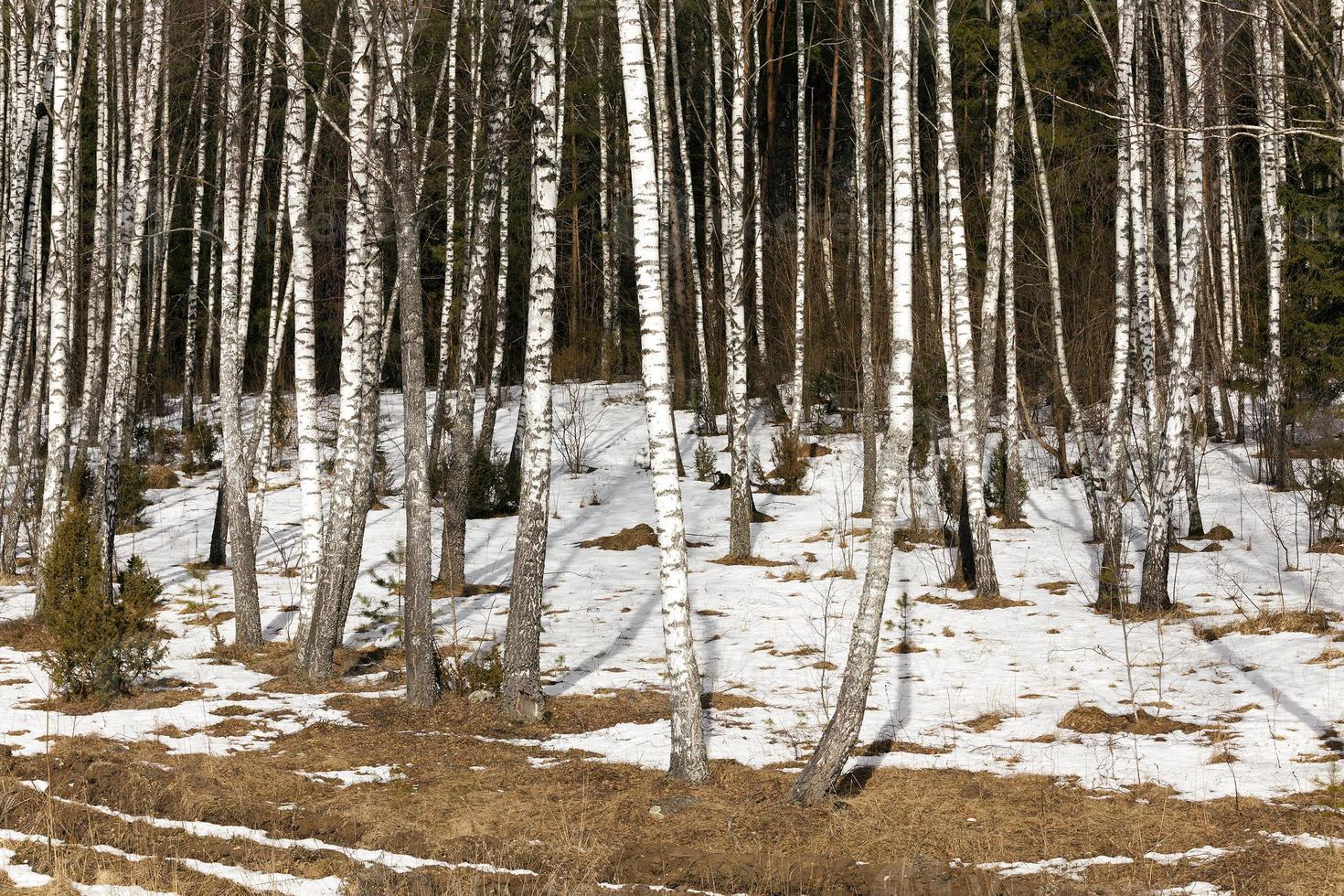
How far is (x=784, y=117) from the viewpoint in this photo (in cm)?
2736

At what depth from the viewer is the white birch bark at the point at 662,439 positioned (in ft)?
20.0

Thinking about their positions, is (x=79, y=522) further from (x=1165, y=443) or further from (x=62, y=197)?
(x=1165, y=443)

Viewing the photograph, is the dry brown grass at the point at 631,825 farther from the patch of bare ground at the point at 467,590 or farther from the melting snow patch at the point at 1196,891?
the patch of bare ground at the point at 467,590

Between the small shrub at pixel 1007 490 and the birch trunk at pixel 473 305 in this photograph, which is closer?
the birch trunk at pixel 473 305

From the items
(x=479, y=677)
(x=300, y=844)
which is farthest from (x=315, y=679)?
(x=300, y=844)

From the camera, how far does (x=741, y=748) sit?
22.9ft

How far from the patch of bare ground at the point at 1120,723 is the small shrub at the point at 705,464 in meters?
10.1

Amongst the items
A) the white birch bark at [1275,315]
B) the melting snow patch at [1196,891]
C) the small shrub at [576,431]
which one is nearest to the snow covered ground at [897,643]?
the white birch bark at [1275,315]

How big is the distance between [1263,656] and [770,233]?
60.1ft

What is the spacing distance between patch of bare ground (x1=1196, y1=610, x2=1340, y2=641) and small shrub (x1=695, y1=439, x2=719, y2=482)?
354 inches

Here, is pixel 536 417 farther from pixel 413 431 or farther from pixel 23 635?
pixel 23 635

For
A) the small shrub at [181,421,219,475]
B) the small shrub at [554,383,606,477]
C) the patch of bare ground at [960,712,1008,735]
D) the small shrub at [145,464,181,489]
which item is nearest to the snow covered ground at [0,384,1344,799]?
the patch of bare ground at [960,712,1008,735]

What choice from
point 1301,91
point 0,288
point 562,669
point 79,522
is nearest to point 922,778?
point 562,669

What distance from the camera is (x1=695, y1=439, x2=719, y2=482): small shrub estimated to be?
56.4 feet
